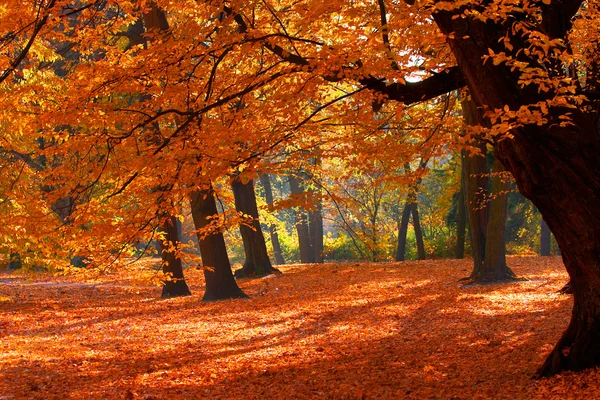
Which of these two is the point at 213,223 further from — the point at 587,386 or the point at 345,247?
the point at 345,247

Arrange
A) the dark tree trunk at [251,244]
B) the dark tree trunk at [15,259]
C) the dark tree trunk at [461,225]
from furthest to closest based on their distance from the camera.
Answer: the dark tree trunk at [461,225] < the dark tree trunk at [251,244] < the dark tree trunk at [15,259]

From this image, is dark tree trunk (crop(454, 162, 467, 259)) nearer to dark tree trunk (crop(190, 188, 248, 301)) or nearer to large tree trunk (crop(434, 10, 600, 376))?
dark tree trunk (crop(190, 188, 248, 301))

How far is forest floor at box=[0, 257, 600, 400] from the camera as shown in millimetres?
6742

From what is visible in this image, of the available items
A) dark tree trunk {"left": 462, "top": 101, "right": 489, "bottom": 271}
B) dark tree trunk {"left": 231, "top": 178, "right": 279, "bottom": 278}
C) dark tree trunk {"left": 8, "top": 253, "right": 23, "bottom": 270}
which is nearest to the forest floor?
dark tree trunk {"left": 462, "top": 101, "right": 489, "bottom": 271}

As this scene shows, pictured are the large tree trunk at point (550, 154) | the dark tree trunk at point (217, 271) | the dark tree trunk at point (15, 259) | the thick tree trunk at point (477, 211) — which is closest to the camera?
the large tree trunk at point (550, 154)

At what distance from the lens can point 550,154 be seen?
17.7 feet

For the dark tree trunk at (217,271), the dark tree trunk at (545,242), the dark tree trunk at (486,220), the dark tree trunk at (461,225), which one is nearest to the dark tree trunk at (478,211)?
the dark tree trunk at (486,220)

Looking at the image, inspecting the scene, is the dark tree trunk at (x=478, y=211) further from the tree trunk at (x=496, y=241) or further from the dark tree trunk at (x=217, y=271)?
the dark tree trunk at (x=217, y=271)

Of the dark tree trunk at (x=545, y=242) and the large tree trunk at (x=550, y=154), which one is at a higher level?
the large tree trunk at (x=550, y=154)

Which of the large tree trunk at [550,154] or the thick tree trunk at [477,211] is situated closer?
the large tree trunk at [550,154]

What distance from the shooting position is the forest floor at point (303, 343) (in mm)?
6742

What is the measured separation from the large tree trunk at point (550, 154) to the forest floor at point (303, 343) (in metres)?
1.17

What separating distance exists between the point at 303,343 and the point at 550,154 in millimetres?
5185

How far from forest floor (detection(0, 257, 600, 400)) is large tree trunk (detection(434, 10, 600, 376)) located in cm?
117
